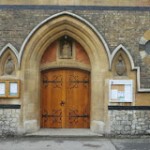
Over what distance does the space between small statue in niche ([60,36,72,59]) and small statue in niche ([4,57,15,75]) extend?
1588 mm

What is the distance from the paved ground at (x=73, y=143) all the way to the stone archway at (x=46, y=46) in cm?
65

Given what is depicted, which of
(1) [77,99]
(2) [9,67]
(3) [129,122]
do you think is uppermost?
(2) [9,67]

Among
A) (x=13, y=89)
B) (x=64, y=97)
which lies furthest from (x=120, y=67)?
(x=13, y=89)

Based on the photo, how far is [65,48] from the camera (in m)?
9.58

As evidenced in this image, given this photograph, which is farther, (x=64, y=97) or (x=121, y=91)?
(x=64, y=97)

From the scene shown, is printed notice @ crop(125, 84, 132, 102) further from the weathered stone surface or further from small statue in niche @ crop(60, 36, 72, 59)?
small statue in niche @ crop(60, 36, 72, 59)

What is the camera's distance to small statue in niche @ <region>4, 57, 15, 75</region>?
9023 millimetres

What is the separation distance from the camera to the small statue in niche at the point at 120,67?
9.05m

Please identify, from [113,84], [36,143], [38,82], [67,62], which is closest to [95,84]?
[113,84]

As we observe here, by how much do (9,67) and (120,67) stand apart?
339 centimetres

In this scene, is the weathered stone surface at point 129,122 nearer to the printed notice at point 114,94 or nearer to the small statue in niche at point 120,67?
the printed notice at point 114,94

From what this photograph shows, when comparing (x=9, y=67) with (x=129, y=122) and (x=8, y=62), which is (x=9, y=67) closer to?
(x=8, y=62)

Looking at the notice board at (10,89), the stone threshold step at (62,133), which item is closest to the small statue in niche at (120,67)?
the stone threshold step at (62,133)

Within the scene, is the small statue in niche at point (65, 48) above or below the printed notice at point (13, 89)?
above
